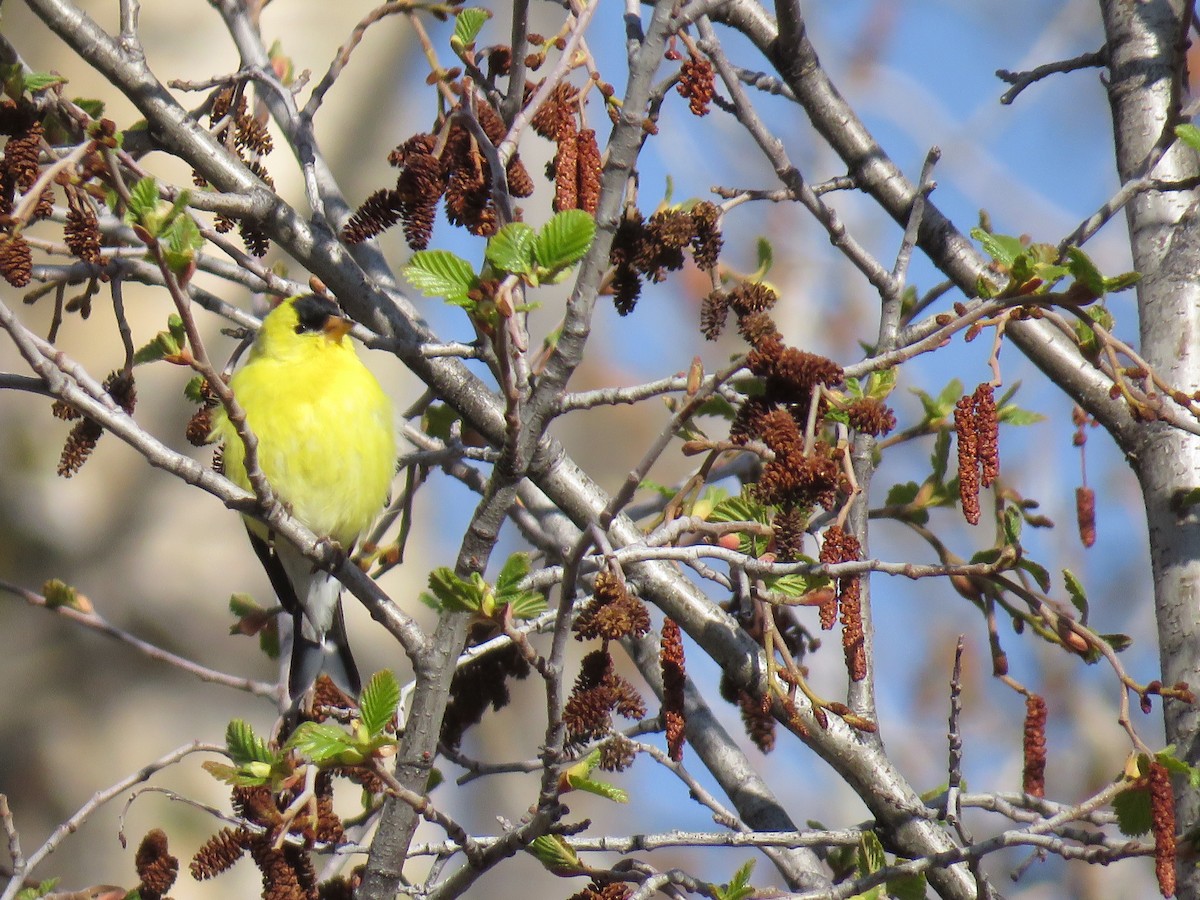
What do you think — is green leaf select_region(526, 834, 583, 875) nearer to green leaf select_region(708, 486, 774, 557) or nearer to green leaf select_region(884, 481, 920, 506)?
green leaf select_region(708, 486, 774, 557)

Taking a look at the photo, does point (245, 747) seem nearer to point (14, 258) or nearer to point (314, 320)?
point (14, 258)

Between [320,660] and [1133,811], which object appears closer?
[1133,811]

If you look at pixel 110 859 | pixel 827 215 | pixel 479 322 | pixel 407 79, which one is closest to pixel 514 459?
pixel 479 322

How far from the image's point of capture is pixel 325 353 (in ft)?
12.5

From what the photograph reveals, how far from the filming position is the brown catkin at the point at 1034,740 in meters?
2.09

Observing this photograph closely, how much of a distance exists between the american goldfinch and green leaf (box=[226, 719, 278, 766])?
1369mm

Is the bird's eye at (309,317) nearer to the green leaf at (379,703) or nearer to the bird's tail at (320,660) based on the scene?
the bird's tail at (320,660)

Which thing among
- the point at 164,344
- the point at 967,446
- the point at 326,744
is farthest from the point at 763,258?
the point at 326,744

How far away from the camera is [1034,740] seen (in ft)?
6.89

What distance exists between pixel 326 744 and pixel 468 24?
1133 millimetres

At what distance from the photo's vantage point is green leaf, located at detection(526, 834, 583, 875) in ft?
6.38

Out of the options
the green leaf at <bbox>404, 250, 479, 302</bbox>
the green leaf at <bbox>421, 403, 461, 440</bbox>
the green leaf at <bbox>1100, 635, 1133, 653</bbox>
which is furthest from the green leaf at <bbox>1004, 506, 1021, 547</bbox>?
the green leaf at <bbox>421, 403, 461, 440</bbox>

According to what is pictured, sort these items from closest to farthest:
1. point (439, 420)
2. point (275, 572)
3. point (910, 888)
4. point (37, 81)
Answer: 1. point (37, 81)
2. point (910, 888)
3. point (439, 420)
4. point (275, 572)

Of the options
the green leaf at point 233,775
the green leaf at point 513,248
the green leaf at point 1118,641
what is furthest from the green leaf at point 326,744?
the green leaf at point 1118,641
